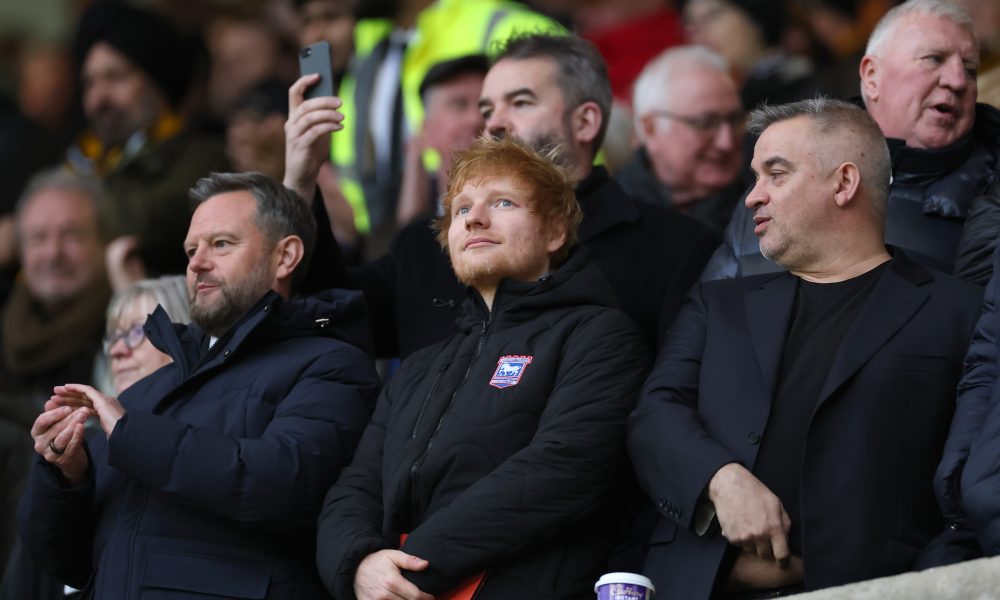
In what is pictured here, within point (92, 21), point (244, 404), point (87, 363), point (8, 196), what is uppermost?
point (92, 21)

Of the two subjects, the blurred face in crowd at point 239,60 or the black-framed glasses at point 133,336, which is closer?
the black-framed glasses at point 133,336

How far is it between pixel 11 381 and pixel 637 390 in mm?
4071

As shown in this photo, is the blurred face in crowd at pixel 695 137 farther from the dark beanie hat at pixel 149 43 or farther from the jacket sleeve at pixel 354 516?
the dark beanie hat at pixel 149 43

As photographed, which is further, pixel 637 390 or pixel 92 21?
pixel 92 21

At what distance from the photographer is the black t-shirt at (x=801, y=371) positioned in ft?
15.1

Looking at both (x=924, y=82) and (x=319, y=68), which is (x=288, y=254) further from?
(x=924, y=82)

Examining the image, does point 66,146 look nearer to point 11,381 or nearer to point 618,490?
point 11,381

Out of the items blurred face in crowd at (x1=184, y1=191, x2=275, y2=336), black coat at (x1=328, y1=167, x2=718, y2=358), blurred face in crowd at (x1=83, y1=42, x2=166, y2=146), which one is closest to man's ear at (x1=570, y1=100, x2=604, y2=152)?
black coat at (x1=328, y1=167, x2=718, y2=358)

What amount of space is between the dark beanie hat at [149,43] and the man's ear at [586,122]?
372 cm

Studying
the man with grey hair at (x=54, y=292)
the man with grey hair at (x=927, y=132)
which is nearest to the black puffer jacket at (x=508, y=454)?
the man with grey hair at (x=927, y=132)

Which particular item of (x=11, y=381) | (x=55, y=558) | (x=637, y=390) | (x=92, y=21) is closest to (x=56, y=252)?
(x=11, y=381)

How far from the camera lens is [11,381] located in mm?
8203

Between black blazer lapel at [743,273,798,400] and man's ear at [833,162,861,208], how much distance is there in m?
0.24

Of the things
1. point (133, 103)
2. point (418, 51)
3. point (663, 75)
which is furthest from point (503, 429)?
point (133, 103)
